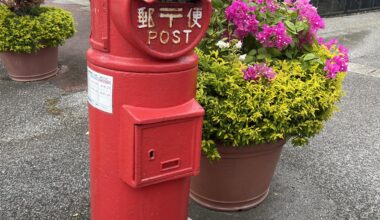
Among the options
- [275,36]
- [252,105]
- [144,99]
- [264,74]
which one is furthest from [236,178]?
[144,99]

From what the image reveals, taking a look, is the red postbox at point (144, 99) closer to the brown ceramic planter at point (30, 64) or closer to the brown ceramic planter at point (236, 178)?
the brown ceramic planter at point (236, 178)

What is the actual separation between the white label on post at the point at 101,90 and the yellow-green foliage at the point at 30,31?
3670mm

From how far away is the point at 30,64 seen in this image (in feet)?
18.3

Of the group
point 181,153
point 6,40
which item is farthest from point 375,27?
point 181,153

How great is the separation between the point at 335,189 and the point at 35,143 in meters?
2.79

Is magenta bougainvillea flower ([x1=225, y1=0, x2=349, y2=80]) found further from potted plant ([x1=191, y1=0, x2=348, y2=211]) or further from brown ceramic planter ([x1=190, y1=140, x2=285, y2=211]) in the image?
brown ceramic planter ([x1=190, y1=140, x2=285, y2=211])

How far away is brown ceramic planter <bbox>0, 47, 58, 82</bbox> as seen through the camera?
5516 mm

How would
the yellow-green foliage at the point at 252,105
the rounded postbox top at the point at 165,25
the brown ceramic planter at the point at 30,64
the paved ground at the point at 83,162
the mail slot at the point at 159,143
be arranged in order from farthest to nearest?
1. the brown ceramic planter at the point at 30,64
2. the paved ground at the point at 83,162
3. the yellow-green foliage at the point at 252,105
4. the mail slot at the point at 159,143
5. the rounded postbox top at the point at 165,25

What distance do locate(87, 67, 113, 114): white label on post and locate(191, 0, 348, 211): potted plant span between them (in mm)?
795

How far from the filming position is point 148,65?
1783mm

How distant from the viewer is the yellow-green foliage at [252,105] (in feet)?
8.38

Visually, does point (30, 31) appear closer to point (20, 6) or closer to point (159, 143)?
point (20, 6)

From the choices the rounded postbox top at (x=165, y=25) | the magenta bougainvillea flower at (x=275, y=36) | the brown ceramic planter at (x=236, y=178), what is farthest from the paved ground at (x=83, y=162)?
the rounded postbox top at (x=165, y=25)

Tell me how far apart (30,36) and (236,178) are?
11.7 feet
